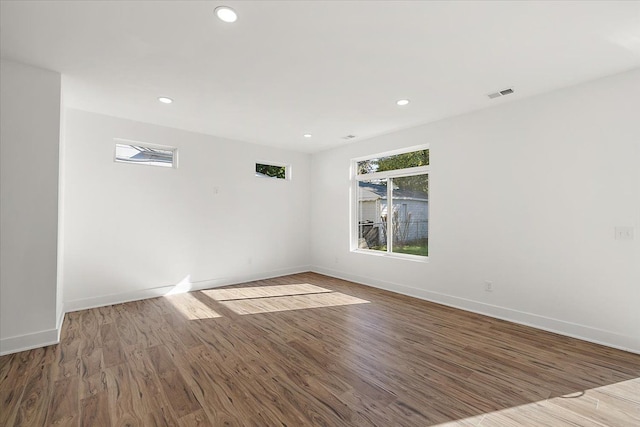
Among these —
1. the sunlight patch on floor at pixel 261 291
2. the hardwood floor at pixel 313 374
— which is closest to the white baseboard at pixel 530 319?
the hardwood floor at pixel 313 374

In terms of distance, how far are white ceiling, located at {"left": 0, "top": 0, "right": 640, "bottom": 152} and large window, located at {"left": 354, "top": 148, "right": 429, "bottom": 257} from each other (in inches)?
47.9

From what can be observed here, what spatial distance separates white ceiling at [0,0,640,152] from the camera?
75.3 inches

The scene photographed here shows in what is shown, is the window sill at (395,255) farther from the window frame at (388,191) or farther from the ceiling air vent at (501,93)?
the ceiling air vent at (501,93)

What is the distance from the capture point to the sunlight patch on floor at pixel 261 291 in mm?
4359

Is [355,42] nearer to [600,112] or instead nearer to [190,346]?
[600,112]

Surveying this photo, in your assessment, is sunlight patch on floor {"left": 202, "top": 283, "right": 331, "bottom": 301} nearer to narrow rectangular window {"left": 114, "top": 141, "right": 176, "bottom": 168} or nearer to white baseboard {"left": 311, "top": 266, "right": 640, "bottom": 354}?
white baseboard {"left": 311, "top": 266, "right": 640, "bottom": 354}

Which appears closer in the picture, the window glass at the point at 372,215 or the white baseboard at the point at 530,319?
the white baseboard at the point at 530,319

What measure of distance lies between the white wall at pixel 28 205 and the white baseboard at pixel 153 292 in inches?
44.5

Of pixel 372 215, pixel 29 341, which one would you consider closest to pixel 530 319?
pixel 372 215

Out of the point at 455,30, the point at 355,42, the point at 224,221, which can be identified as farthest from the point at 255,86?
the point at 224,221

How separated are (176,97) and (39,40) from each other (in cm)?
119

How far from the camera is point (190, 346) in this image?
2.71m

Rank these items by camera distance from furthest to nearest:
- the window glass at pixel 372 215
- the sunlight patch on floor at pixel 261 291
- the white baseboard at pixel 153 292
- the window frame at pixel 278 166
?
the window frame at pixel 278 166, the window glass at pixel 372 215, the sunlight patch on floor at pixel 261 291, the white baseboard at pixel 153 292

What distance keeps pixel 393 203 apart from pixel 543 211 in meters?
2.19
